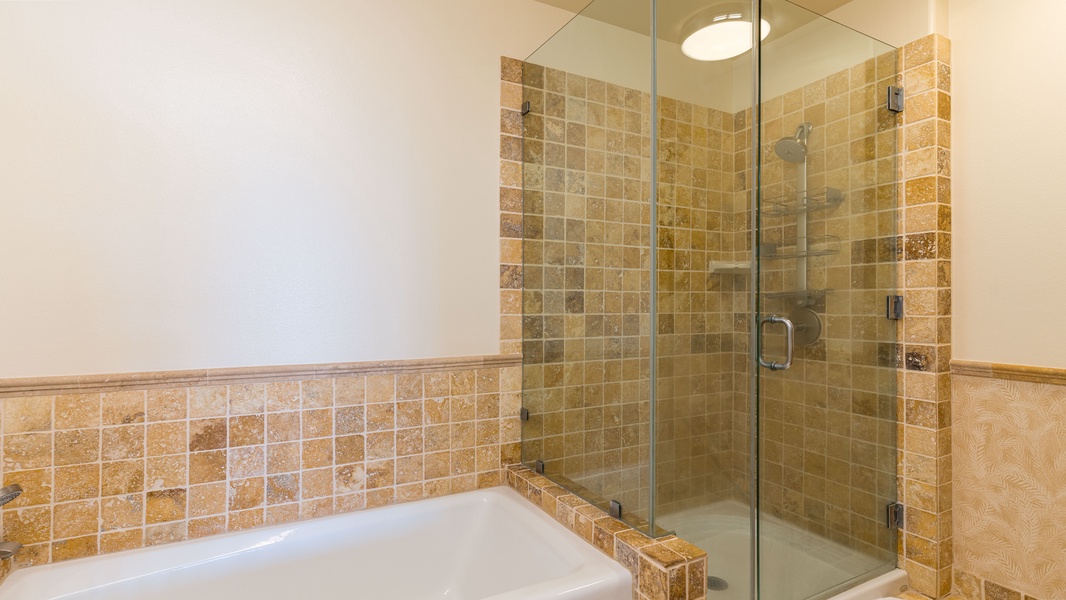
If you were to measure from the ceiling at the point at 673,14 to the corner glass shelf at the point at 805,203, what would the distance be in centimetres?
45

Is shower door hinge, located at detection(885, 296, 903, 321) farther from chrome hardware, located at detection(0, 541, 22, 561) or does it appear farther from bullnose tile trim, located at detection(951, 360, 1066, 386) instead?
chrome hardware, located at detection(0, 541, 22, 561)

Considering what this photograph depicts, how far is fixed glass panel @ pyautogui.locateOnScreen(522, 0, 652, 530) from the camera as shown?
1.52 m

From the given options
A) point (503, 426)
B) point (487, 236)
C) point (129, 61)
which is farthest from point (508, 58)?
point (503, 426)

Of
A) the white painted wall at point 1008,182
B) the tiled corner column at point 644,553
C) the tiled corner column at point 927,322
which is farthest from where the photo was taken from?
the tiled corner column at point 927,322

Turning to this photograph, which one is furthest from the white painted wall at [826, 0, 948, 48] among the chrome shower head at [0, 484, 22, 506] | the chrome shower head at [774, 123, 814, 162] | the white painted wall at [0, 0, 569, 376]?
the chrome shower head at [0, 484, 22, 506]

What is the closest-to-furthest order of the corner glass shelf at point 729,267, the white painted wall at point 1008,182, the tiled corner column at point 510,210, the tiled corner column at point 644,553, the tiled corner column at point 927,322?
the tiled corner column at point 644,553 → the corner glass shelf at point 729,267 → the white painted wall at point 1008,182 → the tiled corner column at point 927,322 → the tiled corner column at point 510,210

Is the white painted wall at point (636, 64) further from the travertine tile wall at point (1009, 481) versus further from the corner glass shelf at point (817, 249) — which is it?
the travertine tile wall at point (1009, 481)

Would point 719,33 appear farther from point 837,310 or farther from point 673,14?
point 837,310

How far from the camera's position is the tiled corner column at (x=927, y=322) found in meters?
1.69

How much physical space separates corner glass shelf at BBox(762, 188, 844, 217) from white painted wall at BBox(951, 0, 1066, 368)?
45 centimetres

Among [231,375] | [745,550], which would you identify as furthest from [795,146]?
[231,375]

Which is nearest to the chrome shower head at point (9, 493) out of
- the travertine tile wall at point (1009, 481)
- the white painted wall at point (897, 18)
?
the travertine tile wall at point (1009, 481)

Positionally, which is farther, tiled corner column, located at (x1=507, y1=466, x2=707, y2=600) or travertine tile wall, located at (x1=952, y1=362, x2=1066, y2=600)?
travertine tile wall, located at (x1=952, y1=362, x2=1066, y2=600)

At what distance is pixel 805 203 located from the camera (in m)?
1.56
